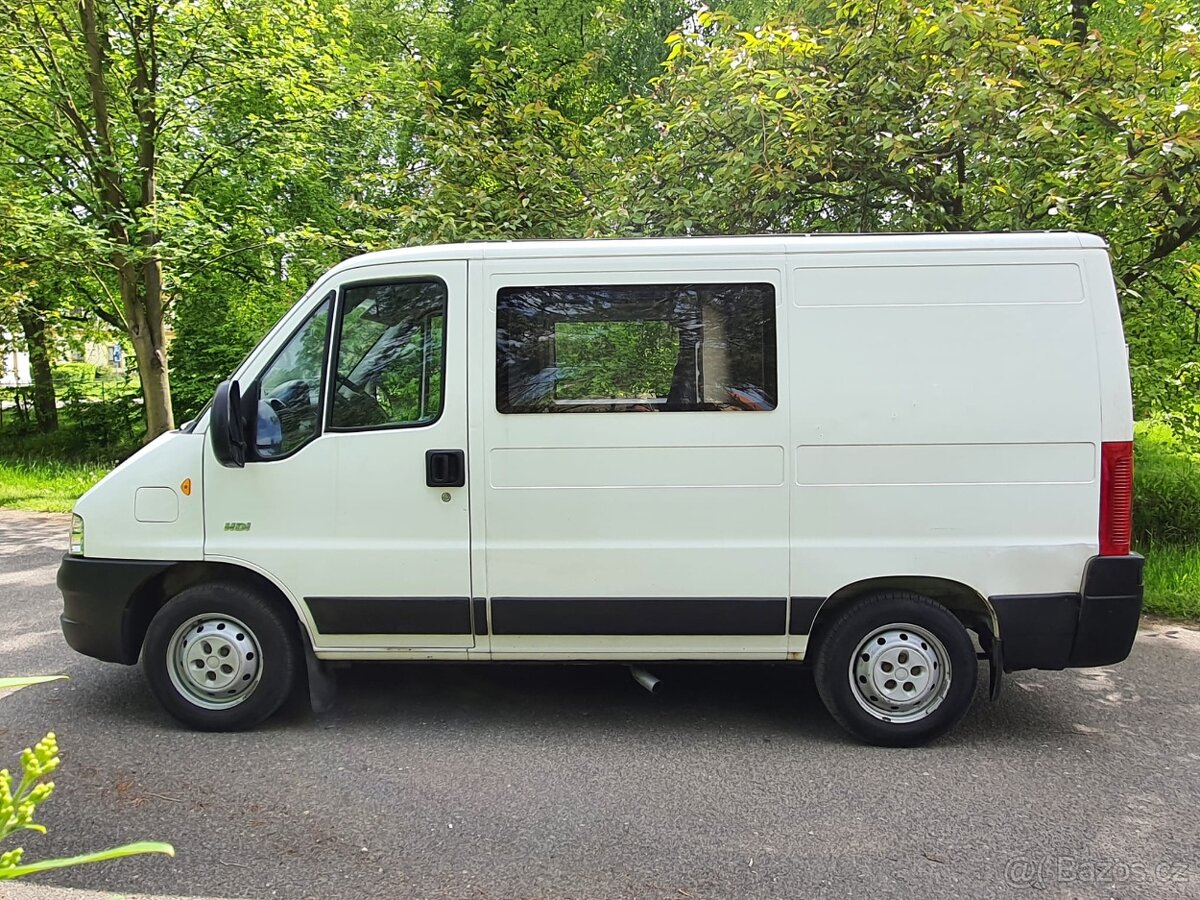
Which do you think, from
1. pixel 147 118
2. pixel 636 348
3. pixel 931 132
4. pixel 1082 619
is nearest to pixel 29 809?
pixel 636 348

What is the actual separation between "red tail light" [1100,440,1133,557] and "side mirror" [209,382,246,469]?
392 cm

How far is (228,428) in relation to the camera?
397 centimetres

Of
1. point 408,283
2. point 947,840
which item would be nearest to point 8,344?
point 408,283

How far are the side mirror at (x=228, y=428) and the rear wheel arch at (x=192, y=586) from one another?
0.53 m

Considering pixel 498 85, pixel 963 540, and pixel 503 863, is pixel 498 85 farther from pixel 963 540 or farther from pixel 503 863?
pixel 503 863

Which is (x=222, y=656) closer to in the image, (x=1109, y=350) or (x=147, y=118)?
(x=1109, y=350)

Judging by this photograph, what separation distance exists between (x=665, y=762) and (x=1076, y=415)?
2.41m

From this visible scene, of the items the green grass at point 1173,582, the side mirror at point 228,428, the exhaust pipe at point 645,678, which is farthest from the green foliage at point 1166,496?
the side mirror at point 228,428

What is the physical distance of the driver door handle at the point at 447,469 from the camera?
3975mm

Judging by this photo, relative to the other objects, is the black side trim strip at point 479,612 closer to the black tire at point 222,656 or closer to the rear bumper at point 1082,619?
the black tire at point 222,656

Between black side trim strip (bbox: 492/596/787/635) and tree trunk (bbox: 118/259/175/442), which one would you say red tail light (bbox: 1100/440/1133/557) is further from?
tree trunk (bbox: 118/259/175/442)

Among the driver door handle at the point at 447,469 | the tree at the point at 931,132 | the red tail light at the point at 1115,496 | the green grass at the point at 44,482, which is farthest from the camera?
the green grass at the point at 44,482

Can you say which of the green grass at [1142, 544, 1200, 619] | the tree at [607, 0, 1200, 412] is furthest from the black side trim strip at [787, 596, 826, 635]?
the green grass at [1142, 544, 1200, 619]

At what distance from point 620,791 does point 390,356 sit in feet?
7.29
